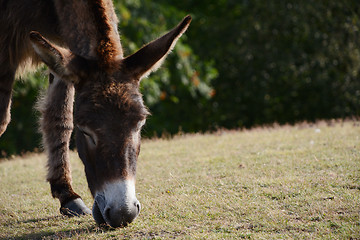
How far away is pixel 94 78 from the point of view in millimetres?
3791

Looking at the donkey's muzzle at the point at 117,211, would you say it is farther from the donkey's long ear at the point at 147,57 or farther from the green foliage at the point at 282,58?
the green foliage at the point at 282,58

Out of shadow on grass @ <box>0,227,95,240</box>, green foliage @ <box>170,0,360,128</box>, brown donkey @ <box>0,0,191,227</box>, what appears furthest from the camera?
green foliage @ <box>170,0,360,128</box>

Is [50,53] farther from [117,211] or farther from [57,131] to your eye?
[57,131]

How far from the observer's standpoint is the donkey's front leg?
504cm

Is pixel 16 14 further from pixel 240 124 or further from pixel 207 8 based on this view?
pixel 207 8

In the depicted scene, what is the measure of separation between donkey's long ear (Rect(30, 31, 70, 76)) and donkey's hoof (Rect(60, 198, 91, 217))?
1.55m

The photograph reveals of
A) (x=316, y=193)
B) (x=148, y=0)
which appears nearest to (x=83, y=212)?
(x=316, y=193)

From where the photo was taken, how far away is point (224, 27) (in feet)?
58.7

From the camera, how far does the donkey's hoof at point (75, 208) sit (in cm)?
453

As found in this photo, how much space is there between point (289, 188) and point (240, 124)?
13.8 metres

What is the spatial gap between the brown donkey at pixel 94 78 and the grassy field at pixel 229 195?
0.39 meters

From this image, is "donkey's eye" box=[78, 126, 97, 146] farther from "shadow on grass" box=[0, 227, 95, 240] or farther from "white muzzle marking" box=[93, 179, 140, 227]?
"shadow on grass" box=[0, 227, 95, 240]

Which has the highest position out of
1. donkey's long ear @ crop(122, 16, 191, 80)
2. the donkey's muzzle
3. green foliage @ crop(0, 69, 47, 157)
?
donkey's long ear @ crop(122, 16, 191, 80)

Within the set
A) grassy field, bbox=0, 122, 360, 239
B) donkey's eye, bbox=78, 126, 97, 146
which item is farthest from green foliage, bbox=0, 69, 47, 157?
donkey's eye, bbox=78, 126, 97, 146
